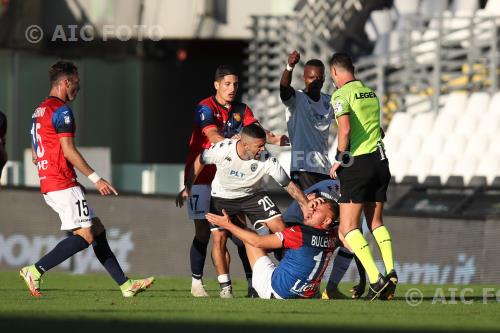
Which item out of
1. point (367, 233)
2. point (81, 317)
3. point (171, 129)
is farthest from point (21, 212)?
point (171, 129)

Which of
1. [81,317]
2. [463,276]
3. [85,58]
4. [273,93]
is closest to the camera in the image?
[81,317]

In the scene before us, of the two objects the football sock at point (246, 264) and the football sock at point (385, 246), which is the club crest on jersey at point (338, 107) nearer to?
the football sock at point (385, 246)

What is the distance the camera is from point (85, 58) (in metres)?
29.3

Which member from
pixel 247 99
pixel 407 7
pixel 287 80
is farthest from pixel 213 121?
pixel 407 7

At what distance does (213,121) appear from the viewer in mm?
13000

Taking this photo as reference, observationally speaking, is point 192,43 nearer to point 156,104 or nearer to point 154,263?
point 156,104

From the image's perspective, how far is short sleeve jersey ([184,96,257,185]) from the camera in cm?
1310

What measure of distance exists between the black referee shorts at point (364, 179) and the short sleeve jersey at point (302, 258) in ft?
1.27

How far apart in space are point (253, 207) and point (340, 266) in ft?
3.11

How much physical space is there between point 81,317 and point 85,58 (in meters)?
19.6

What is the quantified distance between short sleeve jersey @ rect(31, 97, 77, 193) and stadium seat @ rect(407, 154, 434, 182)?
33.1 feet

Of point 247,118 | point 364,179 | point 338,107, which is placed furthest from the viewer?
point 247,118

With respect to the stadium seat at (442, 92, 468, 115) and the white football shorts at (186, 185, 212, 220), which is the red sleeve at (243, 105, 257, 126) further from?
the stadium seat at (442, 92, 468, 115)

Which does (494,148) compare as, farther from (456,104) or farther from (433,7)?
(433,7)
